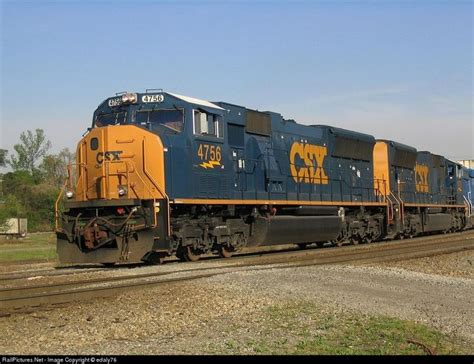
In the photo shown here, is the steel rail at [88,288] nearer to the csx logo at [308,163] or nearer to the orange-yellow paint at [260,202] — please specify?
the orange-yellow paint at [260,202]

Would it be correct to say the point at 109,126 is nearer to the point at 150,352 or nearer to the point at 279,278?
the point at 279,278

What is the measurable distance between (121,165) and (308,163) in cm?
824

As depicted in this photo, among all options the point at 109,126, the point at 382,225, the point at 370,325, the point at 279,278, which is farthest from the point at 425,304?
the point at 382,225

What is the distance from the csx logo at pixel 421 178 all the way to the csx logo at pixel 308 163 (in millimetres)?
9447

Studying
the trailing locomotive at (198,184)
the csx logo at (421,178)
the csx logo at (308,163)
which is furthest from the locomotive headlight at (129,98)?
the csx logo at (421,178)

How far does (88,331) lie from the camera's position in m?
6.93

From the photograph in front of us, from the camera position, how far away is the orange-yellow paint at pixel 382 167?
2542 cm

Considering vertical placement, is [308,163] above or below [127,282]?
above

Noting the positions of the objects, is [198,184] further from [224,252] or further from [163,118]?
[224,252]

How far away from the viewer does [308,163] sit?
67.7ft

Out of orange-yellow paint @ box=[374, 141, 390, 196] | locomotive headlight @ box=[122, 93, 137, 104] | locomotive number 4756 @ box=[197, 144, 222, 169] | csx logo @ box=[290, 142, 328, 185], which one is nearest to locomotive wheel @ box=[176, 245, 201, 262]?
locomotive number 4756 @ box=[197, 144, 222, 169]

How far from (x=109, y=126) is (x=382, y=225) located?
1429 cm
